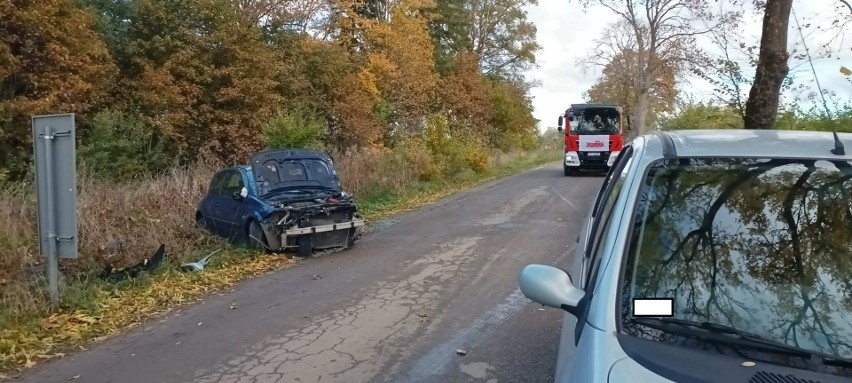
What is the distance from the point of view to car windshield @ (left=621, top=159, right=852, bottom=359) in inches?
91.0

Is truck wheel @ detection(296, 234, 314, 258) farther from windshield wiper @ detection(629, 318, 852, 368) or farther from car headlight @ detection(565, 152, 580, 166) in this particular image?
car headlight @ detection(565, 152, 580, 166)

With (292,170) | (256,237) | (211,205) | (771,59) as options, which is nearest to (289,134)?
(211,205)

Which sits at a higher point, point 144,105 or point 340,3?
point 340,3

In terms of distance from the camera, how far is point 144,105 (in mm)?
18938

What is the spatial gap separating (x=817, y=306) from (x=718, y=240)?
0.41 m

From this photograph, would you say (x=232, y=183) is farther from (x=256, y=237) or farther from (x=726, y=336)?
(x=726, y=336)

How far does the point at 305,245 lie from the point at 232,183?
6.76 ft

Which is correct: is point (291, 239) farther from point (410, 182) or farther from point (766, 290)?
point (410, 182)

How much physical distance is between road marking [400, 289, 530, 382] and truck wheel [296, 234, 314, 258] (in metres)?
4.05

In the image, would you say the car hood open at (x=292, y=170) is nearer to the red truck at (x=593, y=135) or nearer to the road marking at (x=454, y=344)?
the road marking at (x=454, y=344)

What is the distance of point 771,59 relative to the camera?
407 inches

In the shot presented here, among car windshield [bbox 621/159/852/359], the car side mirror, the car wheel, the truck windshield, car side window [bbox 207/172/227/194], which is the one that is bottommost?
the car wheel

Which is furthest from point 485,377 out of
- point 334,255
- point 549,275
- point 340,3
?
point 340,3

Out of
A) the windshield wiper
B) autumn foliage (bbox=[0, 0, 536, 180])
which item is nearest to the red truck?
autumn foliage (bbox=[0, 0, 536, 180])
